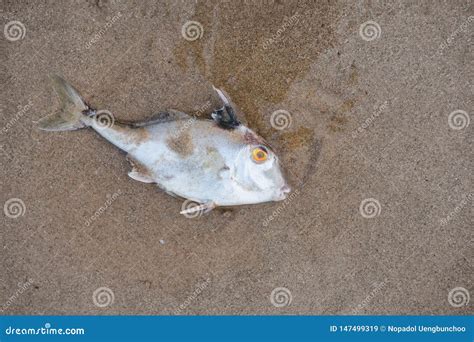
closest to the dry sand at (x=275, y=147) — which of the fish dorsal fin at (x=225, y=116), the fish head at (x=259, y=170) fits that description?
the fish dorsal fin at (x=225, y=116)

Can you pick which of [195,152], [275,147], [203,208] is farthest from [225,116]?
[203,208]

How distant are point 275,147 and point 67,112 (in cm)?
207

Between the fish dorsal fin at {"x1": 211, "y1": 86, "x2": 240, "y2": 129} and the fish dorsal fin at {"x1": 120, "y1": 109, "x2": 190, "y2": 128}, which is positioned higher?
the fish dorsal fin at {"x1": 211, "y1": 86, "x2": 240, "y2": 129}

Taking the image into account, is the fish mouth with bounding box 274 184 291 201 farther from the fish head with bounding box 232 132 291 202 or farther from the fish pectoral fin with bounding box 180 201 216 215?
the fish pectoral fin with bounding box 180 201 216 215

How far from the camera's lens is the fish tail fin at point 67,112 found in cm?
413

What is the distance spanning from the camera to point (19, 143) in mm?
4301

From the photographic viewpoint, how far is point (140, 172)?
13.6ft

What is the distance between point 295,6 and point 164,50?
4.53 feet

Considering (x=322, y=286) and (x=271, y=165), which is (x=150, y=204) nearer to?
(x=271, y=165)

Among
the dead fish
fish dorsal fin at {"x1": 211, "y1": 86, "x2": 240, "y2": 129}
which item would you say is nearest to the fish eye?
the dead fish

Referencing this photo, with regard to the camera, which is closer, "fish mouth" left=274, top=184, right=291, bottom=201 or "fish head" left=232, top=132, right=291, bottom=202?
"fish head" left=232, top=132, right=291, bottom=202

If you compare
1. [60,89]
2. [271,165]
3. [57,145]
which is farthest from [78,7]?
[271,165]

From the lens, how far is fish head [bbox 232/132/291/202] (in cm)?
404

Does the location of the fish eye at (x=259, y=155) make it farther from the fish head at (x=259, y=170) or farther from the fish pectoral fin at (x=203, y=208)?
the fish pectoral fin at (x=203, y=208)
